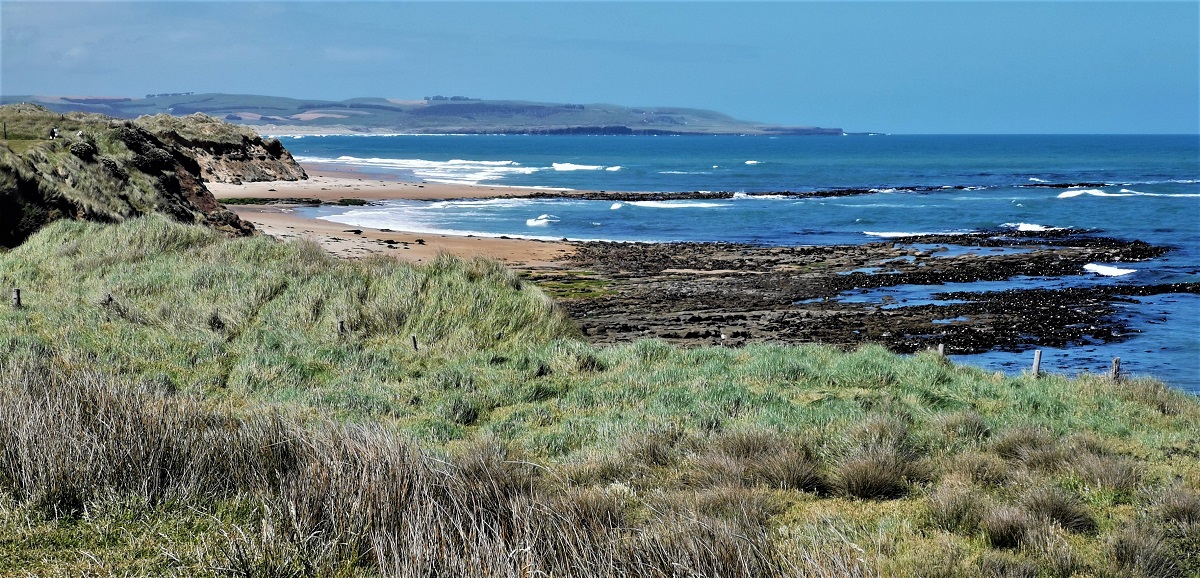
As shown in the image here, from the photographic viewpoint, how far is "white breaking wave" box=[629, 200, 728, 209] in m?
54.6

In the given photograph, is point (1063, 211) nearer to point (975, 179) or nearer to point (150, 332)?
point (975, 179)

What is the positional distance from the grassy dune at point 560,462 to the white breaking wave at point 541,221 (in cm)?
3208

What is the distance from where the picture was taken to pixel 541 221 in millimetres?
45500

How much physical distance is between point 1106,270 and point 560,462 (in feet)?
90.7

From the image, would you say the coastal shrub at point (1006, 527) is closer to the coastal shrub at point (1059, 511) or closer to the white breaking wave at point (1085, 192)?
the coastal shrub at point (1059, 511)

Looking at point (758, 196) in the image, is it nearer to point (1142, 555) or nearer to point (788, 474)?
point (788, 474)

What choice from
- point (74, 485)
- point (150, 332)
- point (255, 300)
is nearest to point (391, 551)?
point (74, 485)

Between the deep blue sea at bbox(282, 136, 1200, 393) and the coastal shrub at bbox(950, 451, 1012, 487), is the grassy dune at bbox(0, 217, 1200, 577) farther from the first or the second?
the deep blue sea at bbox(282, 136, 1200, 393)

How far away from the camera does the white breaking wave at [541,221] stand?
1743 inches

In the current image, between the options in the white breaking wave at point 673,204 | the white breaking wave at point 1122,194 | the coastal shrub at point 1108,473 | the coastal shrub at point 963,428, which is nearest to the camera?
the coastal shrub at point 1108,473

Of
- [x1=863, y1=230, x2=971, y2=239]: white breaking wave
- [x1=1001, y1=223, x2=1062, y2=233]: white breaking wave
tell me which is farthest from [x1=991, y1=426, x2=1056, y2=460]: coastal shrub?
[x1=1001, y1=223, x2=1062, y2=233]: white breaking wave

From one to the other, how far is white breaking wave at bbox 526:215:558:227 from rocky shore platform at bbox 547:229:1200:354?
8.43m

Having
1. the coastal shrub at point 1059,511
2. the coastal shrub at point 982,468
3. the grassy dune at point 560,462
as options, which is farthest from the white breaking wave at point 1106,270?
the coastal shrub at point 1059,511

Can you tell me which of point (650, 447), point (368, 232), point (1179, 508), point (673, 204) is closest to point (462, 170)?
point (673, 204)
